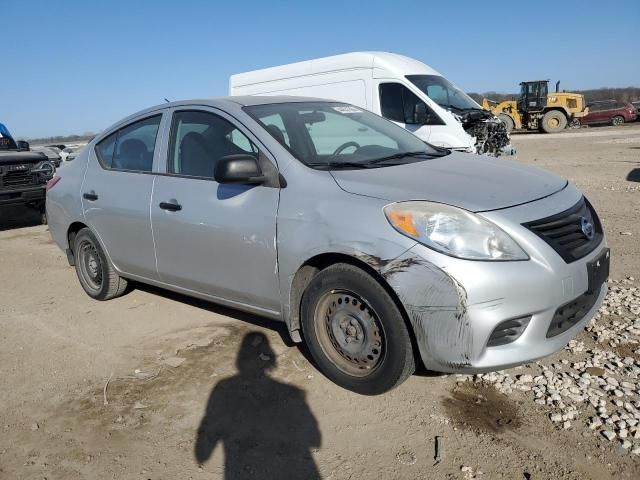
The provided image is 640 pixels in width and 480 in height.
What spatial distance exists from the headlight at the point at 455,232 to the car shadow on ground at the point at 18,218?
8777 mm

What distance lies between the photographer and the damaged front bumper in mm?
2562

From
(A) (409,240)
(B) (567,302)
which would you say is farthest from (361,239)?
(B) (567,302)

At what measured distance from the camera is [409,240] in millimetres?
2693

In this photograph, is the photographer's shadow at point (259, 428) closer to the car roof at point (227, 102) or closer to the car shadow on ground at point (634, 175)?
the car roof at point (227, 102)

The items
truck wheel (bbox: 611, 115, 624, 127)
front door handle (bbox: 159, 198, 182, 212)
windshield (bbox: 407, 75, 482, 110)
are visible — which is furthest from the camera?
truck wheel (bbox: 611, 115, 624, 127)

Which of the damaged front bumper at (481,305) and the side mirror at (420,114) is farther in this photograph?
the side mirror at (420,114)

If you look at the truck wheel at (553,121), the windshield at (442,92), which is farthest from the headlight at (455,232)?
the truck wheel at (553,121)

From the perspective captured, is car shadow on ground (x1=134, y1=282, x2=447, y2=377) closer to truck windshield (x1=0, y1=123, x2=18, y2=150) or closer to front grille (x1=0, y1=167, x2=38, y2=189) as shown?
front grille (x1=0, y1=167, x2=38, y2=189)

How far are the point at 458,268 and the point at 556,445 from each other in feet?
3.19

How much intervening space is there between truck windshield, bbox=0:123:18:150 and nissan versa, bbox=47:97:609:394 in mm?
7723

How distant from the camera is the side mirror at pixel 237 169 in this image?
3.16 meters

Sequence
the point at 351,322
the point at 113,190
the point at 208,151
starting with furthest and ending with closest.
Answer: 1. the point at 113,190
2. the point at 208,151
3. the point at 351,322

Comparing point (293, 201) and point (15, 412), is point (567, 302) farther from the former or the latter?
point (15, 412)

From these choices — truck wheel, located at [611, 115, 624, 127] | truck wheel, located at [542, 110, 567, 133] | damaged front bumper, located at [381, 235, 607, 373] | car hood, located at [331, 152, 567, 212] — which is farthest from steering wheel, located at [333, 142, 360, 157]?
truck wheel, located at [611, 115, 624, 127]
